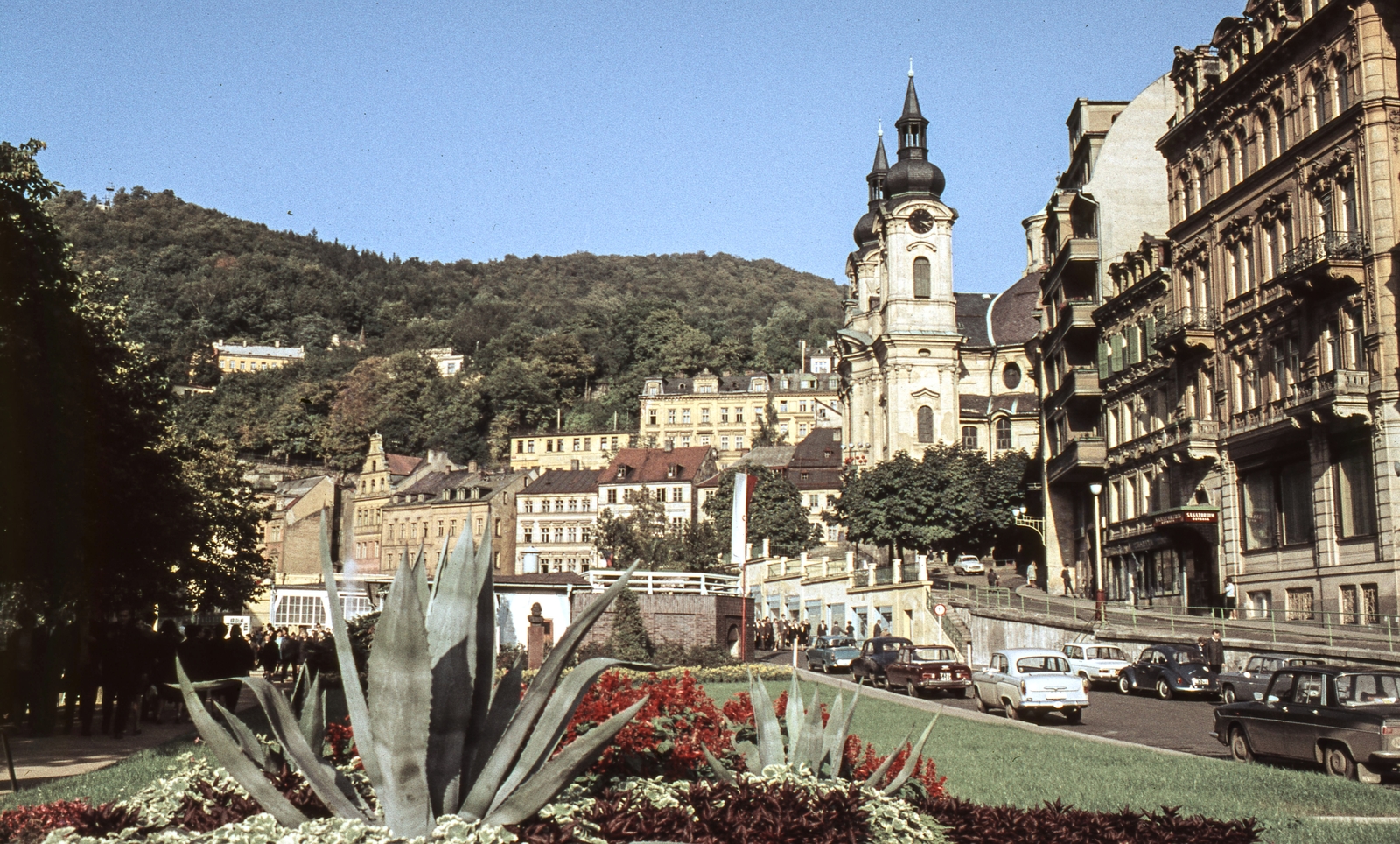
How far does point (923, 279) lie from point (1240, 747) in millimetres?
79774

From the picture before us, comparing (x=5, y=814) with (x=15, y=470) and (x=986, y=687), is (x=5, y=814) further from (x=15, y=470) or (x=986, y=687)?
(x=986, y=687)

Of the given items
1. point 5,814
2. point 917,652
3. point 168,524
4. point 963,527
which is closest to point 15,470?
point 168,524

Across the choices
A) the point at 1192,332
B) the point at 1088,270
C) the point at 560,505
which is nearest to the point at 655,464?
the point at 560,505

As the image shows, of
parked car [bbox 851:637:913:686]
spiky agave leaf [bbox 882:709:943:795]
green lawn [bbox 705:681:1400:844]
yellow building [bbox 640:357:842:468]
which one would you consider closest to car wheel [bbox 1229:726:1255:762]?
green lawn [bbox 705:681:1400:844]

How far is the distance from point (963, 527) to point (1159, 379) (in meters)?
26.6

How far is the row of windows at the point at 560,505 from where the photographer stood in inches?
4791

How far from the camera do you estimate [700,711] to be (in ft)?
37.5

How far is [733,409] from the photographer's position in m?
152

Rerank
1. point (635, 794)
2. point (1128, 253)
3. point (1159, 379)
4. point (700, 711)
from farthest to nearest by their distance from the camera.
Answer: point (1128, 253) < point (1159, 379) < point (700, 711) < point (635, 794)

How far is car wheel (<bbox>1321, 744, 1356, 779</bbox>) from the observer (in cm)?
1628

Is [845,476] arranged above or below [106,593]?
above

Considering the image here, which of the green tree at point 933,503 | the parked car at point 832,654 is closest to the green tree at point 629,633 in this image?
the parked car at point 832,654

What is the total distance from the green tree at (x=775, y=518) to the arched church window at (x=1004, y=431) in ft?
51.4

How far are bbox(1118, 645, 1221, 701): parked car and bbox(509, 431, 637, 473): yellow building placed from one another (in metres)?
117
